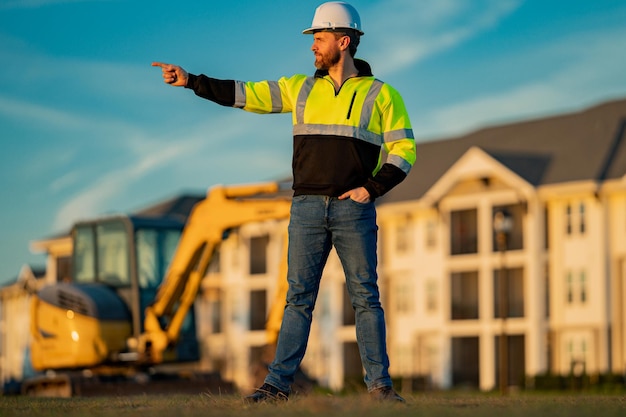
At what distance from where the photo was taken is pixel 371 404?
862 cm

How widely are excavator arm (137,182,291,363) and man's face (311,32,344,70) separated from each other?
56.1 feet

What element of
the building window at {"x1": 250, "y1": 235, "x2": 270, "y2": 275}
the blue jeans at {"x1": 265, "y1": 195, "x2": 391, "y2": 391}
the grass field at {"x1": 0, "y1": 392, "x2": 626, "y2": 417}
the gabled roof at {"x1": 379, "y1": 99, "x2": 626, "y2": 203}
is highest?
the gabled roof at {"x1": 379, "y1": 99, "x2": 626, "y2": 203}

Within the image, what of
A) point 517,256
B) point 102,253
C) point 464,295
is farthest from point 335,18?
point 464,295

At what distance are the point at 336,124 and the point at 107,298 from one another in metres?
18.8

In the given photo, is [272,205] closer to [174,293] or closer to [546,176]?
[174,293]

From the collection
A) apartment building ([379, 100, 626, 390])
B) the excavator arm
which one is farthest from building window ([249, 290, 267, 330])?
the excavator arm

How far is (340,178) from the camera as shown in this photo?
31.8ft

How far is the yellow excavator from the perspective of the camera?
27.2 m

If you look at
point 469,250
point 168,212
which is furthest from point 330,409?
point 168,212

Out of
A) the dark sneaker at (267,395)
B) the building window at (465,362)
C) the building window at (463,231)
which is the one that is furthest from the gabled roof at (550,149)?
the dark sneaker at (267,395)

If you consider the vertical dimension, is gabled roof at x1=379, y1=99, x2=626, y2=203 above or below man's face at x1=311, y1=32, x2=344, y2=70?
above

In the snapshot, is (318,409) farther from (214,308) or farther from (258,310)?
(214,308)

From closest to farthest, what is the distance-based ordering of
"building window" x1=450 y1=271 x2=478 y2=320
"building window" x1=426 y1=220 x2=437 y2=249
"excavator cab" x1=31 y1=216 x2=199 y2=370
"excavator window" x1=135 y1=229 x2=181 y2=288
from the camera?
"excavator cab" x1=31 y1=216 x2=199 y2=370 < "excavator window" x1=135 y1=229 x2=181 y2=288 < "building window" x1=450 y1=271 x2=478 y2=320 < "building window" x1=426 y1=220 x2=437 y2=249

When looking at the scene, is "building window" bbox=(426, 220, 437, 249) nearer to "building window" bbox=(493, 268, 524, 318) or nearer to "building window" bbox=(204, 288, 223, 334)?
"building window" bbox=(493, 268, 524, 318)
